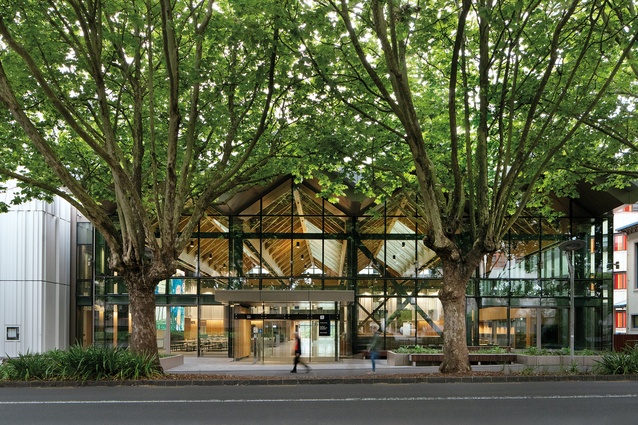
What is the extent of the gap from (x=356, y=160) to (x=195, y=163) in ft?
15.4

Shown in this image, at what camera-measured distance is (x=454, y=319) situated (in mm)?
17516

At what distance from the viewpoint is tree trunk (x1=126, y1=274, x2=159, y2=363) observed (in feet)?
56.4

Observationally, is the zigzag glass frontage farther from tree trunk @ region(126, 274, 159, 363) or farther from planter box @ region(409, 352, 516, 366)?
tree trunk @ region(126, 274, 159, 363)

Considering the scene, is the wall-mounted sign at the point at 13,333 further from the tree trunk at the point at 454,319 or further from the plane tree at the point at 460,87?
the tree trunk at the point at 454,319

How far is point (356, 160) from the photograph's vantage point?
18125 millimetres

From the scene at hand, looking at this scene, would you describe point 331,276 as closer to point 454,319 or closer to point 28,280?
point 454,319

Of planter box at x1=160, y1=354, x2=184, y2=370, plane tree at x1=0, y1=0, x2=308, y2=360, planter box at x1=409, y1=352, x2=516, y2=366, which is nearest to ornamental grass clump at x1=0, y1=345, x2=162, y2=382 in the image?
plane tree at x1=0, y1=0, x2=308, y2=360

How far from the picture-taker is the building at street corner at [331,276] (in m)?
29.4

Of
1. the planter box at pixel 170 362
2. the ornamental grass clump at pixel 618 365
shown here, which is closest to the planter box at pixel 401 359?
the ornamental grass clump at pixel 618 365

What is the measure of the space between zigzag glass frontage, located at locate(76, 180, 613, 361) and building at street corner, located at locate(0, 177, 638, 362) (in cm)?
5

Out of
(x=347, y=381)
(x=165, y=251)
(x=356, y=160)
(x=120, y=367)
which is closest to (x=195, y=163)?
(x=165, y=251)

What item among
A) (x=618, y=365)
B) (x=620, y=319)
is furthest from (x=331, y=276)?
(x=620, y=319)

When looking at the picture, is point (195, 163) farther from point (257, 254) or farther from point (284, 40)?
point (257, 254)

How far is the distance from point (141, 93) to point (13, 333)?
16.7 meters
